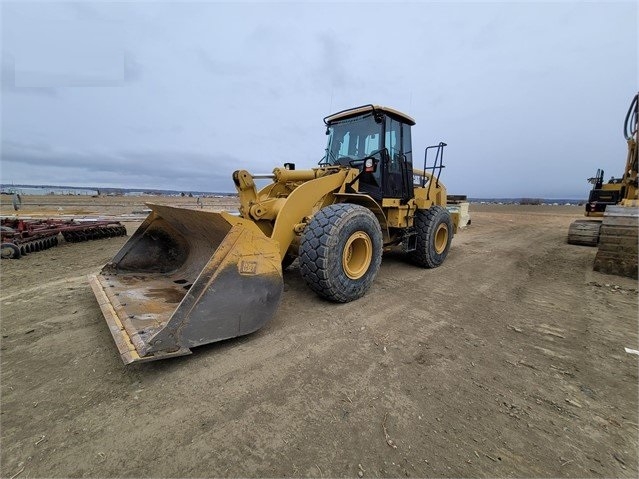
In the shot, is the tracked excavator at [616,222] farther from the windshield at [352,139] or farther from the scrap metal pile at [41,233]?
the scrap metal pile at [41,233]

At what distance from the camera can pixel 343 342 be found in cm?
294

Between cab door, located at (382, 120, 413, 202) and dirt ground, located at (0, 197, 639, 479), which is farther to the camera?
cab door, located at (382, 120, 413, 202)

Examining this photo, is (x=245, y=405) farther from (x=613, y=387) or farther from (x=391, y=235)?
(x=391, y=235)

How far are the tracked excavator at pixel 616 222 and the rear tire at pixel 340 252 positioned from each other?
4535 mm

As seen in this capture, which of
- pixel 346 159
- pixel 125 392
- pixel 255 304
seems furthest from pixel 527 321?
pixel 125 392

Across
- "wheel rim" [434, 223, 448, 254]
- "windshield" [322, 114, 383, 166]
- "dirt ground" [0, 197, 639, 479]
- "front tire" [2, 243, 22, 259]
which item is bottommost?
"dirt ground" [0, 197, 639, 479]

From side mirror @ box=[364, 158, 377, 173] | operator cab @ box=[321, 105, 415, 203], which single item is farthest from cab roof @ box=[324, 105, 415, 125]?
side mirror @ box=[364, 158, 377, 173]

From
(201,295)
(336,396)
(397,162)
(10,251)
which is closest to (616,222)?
(397,162)

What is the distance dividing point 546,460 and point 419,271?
13.7 feet

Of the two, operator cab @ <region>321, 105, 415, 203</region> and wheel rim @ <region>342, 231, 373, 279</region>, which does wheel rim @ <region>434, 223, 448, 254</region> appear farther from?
wheel rim @ <region>342, 231, 373, 279</region>

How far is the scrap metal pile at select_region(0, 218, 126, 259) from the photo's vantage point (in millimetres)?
6531

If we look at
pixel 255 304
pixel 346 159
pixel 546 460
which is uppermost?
pixel 346 159

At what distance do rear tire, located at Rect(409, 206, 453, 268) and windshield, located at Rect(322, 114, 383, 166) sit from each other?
1.84 meters

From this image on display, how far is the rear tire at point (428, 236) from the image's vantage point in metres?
5.87
